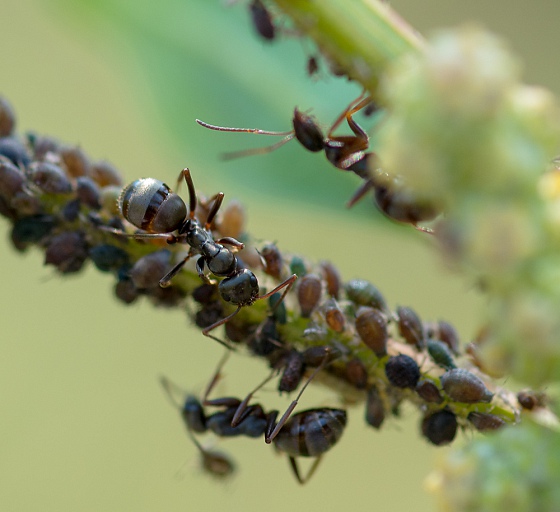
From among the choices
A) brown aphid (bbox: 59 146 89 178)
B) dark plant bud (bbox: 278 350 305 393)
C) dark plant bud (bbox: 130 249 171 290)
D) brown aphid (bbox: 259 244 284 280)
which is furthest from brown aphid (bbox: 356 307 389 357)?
brown aphid (bbox: 59 146 89 178)

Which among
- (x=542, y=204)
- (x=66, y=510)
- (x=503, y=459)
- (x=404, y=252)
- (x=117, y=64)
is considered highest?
(x=542, y=204)

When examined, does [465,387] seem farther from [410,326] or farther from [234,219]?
[234,219]

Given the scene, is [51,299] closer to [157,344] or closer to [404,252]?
[157,344]

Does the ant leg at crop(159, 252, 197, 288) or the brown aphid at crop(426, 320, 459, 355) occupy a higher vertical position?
the brown aphid at crop(426, 320, 459, 355)

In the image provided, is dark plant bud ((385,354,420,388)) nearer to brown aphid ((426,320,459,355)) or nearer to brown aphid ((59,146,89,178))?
brown aphid ((426,320,459,355))

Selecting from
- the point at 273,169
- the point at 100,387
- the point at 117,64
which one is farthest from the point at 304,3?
the point at 100,387

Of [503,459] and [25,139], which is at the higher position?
[503,459]
